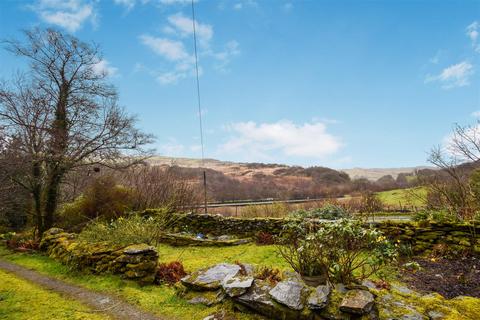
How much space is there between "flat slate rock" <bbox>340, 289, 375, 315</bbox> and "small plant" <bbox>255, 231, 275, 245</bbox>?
6.10 m

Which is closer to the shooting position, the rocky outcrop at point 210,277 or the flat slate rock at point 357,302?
the flat slate rock at point 357,302

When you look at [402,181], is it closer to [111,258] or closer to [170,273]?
[170,273]

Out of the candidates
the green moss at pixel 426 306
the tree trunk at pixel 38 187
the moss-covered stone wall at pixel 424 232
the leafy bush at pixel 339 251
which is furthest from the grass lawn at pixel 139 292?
the moss-covered stone wall at pixel 424 232

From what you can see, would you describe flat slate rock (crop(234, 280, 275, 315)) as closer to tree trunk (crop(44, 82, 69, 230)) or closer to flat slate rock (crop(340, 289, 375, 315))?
flat slate rock (crop(340, 289, 375, 315))

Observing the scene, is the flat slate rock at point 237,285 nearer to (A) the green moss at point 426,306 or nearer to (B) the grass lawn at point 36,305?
(A) the green moss at point 426,306

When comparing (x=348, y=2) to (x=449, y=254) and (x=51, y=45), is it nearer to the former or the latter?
(x=449, y=254)

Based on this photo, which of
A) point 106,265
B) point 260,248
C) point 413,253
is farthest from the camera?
point 260,248

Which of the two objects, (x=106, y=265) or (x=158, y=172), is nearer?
(x=106, y=265)

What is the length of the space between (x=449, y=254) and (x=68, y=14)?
41.1 feet

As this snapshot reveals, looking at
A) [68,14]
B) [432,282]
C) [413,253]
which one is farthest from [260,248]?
[68,14]

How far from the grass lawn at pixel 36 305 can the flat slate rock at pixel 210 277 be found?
1376 millimetres

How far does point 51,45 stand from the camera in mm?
11125

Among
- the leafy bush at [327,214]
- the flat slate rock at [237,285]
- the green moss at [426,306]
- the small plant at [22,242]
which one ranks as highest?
the leafy bush at [327,214]

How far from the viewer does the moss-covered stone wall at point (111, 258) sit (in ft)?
19.0
